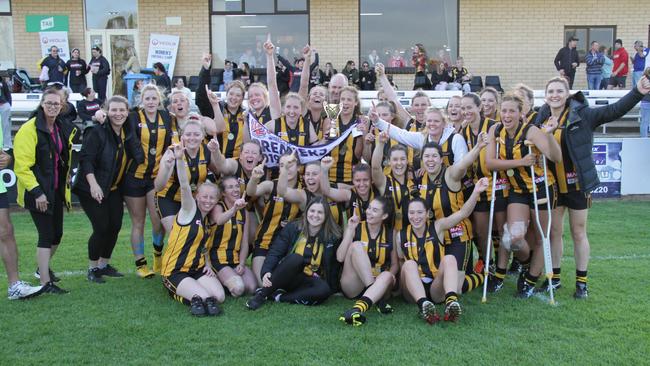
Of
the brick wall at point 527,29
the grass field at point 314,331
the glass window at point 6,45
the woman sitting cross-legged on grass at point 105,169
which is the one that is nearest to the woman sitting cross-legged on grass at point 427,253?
the grass field at point 314,331

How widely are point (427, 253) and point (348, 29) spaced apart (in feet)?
42.7

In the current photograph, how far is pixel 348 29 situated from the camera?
17.5 meters

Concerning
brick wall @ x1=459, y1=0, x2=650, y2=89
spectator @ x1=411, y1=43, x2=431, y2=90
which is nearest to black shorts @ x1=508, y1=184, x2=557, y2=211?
spectator @ x1=411, y1=43, x2=431, y2=90

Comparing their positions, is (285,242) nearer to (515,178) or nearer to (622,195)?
(515,178)

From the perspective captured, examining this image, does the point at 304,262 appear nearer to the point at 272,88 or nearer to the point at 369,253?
the point at 369,253

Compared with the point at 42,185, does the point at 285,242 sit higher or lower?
lower

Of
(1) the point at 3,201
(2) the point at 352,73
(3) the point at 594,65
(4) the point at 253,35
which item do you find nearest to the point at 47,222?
(1) the point at 3,201

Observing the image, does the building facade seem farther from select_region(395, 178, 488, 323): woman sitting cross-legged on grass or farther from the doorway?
select_region(395, 178, 488, 323): woman sitting cross-legged on grass

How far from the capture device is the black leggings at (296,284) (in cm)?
530

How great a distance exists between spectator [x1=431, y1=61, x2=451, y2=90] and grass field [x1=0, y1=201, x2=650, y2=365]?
10.5 metres

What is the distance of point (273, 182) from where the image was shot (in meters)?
6.07

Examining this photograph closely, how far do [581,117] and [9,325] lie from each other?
4805 millimetres

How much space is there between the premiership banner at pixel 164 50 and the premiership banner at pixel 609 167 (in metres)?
11.1

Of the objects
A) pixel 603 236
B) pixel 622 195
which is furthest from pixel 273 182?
pixel 622 195
